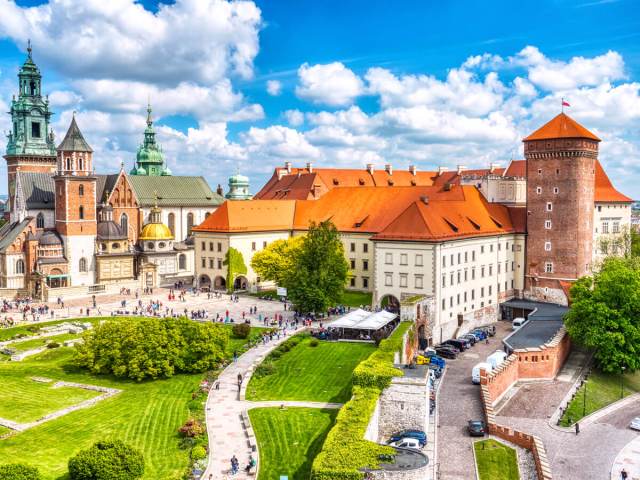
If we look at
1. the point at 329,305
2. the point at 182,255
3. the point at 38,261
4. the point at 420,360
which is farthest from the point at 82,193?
the point at 420,360

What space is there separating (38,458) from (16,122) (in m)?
85.8

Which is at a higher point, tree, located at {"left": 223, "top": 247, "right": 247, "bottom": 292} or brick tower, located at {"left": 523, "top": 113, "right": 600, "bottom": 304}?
brick tower, located at {"left": 523, "top": 113, "right": 600, "bottom": 304}

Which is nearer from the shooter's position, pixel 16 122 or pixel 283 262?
pixel 283 262

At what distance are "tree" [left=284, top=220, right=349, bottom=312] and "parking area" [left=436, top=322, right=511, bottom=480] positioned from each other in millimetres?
13120

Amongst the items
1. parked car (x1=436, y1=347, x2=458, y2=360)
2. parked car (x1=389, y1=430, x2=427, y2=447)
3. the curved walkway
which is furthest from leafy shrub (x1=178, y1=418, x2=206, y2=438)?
parked car (x1=436, y1=347, x2=458, y2=360)

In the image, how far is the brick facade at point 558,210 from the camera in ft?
231

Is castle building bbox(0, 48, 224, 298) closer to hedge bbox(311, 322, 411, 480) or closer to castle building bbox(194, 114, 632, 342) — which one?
castle building bbox(194, 114, 632, 342)

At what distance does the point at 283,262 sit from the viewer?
2940 inches

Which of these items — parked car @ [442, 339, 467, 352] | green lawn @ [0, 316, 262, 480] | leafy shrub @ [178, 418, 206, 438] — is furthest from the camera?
parked car @ [442, 339, 467, 352]

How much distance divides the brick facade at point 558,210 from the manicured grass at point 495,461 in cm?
3891

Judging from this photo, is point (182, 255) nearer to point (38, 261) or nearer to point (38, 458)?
point (38, 261)

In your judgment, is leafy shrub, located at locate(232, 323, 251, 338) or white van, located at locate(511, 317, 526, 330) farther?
white van, located at locate(511, 317, 526, 330)

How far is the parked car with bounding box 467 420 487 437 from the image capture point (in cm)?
3853

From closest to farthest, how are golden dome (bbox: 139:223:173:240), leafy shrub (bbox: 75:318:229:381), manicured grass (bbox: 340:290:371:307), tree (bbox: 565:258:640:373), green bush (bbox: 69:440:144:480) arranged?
green bush (bbox: 69:440:144:480) → leafy shrub (bbox: 75:318:229:381) → tree (bbox: 565:258:640:373) → manicured grass (bbox: 340:290:371:307) → golden dome (bbox: 139:223:173:240)
